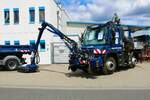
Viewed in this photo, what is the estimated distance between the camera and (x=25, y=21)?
3553 centimetres

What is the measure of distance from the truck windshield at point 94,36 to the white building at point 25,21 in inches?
534

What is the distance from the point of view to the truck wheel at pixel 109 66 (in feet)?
66.0

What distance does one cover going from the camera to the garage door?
33.7 meters

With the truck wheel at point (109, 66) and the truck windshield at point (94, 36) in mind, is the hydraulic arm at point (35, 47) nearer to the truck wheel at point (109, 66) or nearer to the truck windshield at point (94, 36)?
the truck windshield at point (94, 36)

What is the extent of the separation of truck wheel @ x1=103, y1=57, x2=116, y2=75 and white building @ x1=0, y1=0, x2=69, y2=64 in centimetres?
1480

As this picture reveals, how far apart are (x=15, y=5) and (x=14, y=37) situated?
3435 millimetres

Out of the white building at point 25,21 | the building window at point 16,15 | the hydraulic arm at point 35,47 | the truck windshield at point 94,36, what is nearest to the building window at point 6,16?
the white building at point 25,21

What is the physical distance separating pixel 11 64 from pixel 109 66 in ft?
29.5

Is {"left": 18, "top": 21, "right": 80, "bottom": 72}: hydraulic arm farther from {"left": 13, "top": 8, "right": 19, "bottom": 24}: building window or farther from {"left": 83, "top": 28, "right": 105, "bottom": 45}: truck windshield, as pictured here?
{"left": 13, "top": 8, "right": 19, "bottom": 24}: building window

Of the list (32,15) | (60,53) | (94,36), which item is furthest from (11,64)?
(32,15)

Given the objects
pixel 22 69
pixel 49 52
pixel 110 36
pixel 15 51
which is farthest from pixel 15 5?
pixel 110 36

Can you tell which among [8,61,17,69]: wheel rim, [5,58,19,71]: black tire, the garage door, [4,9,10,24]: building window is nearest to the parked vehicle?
[5,58,19,71]: black tire

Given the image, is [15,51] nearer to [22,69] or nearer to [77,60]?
[22,69]

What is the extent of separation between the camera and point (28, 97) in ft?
40.7
